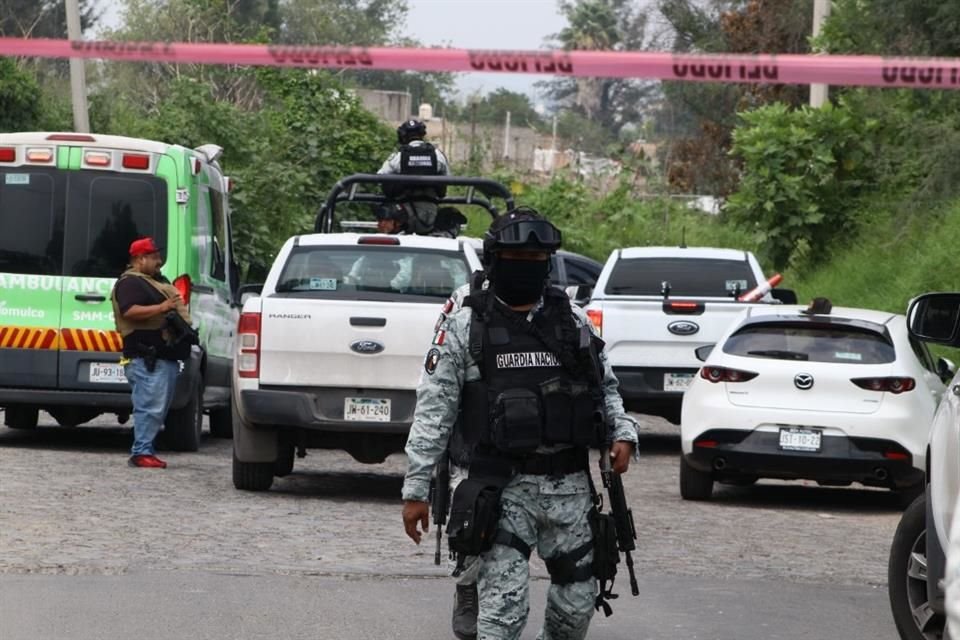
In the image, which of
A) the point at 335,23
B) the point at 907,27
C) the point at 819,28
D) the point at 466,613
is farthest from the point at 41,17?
the point at 466,613

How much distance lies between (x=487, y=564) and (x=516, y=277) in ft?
3.36

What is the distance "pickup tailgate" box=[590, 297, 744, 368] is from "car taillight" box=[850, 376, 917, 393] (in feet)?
11.4

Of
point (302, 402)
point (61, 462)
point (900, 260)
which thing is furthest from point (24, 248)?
point (900, 260)

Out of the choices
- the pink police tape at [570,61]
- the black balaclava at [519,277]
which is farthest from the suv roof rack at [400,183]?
the black balaclava at [519,277]

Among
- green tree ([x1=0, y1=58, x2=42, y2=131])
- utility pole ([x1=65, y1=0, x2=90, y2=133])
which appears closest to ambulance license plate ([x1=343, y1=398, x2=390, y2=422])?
utility pole ([x1=65, y1=0, x2=90, y2=133])

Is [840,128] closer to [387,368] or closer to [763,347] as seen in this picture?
[763,347]

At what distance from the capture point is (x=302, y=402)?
494 inches

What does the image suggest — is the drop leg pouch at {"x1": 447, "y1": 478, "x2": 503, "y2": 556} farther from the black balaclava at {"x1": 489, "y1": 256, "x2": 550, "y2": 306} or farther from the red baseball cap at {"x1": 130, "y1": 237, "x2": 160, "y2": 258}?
the red baseball cap at {"x1": 130, "y1": 237, "x2": 160, "y2": 258}

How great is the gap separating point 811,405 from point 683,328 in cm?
355

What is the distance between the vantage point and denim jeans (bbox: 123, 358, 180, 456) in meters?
14.8

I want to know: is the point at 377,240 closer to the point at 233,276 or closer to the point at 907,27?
the point at 233,276

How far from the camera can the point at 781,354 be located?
45.7 ft

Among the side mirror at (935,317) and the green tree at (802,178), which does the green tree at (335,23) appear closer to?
the green tree at (802,178)

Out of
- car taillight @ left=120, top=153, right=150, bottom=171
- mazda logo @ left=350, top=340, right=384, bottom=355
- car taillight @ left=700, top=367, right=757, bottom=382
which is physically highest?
car taillight @ left=120, top=153, right=150, bottom=171
